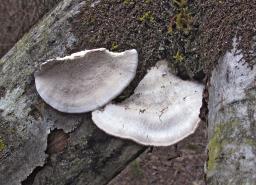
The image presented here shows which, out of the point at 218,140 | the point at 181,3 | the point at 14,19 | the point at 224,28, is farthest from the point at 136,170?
the point at 218,140

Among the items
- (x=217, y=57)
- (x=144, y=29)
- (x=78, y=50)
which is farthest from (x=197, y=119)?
(x=78, y=50)

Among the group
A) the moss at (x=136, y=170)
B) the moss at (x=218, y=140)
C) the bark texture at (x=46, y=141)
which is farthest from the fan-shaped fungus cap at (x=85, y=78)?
the moss at (x=136, y=170)

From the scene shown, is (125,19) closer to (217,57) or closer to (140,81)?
(140,81)

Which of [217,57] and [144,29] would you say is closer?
[217,57]

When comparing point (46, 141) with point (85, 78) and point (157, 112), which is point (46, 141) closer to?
point (85, 78)

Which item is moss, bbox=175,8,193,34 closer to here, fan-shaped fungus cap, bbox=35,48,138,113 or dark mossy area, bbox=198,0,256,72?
dark mossy area, bbox=198,0,256,72
